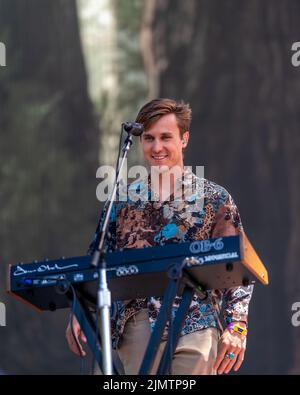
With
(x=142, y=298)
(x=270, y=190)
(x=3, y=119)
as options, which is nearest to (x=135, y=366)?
(x=142, y=298)

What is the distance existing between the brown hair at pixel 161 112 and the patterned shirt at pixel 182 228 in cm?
26

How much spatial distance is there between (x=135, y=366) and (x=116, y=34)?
380cm

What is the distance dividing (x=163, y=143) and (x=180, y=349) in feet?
3.32

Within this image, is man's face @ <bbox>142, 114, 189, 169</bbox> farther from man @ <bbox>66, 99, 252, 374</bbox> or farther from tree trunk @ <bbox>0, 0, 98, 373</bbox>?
tree trunk @ <bbox>0, 0, 98, 373</bbox>

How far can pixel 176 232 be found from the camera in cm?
408

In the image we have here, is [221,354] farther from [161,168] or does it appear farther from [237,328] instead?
[161,168]

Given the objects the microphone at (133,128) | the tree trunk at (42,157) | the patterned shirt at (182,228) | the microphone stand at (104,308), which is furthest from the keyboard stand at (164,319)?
the tree trunk at (42,157)

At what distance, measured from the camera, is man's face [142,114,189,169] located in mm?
4250

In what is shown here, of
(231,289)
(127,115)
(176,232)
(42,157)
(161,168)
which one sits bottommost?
(231,289)

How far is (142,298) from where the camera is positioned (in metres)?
3.88

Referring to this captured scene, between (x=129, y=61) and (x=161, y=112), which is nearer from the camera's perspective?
(x=161, y=112)

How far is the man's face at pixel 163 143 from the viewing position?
4250 mm

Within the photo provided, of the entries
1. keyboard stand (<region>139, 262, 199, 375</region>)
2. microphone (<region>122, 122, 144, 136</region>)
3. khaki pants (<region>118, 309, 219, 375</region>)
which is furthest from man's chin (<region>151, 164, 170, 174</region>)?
keyboard stand (<region>139, 262, 199, 375</region>)

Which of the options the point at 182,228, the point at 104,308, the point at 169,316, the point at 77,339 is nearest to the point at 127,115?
the point at 182,228
